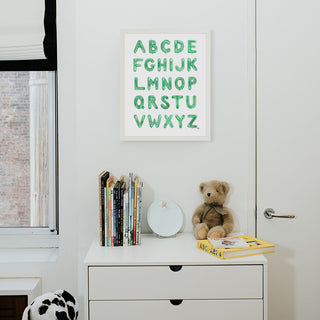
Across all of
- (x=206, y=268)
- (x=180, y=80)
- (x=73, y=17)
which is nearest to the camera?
Answer: (x=206, y=268)

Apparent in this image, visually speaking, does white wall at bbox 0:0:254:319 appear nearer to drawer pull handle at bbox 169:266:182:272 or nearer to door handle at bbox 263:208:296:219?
door handle at bbox 263:208:296:219

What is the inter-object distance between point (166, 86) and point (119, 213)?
644mm

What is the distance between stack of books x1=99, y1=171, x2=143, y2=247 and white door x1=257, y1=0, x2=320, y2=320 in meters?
0.62

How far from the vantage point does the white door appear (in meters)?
1.80

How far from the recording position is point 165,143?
1.83 m

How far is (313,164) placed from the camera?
1.82 meters

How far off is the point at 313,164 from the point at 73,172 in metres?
1.21

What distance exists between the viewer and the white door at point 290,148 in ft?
5.91

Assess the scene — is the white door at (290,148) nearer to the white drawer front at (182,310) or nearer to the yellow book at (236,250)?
the yellow book at (236,250)

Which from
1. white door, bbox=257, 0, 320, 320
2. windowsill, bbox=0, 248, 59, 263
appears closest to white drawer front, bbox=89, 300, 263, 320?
white door, bbox=257, 0, 320, 320

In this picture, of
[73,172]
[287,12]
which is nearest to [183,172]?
[73,172]

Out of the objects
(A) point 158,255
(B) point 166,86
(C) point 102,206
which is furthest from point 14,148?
(A) point 158,255

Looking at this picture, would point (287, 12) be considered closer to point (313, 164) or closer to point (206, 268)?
point (313, 164)

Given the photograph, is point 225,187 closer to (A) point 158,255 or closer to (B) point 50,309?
(A) point 158,255
